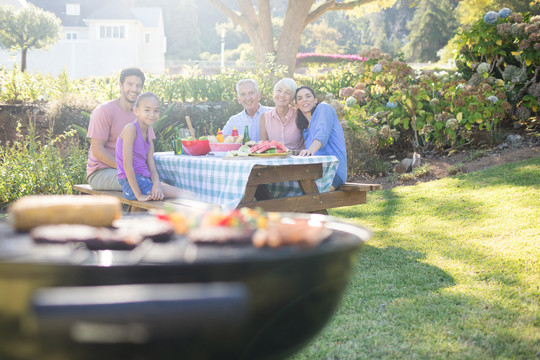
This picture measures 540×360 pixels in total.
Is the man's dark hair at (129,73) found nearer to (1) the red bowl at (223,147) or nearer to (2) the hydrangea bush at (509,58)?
(1) the red bowl at (223,147)

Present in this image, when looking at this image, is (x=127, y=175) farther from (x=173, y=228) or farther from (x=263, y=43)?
(x=263, y=43)

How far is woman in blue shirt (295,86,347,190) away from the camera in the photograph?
453 cm

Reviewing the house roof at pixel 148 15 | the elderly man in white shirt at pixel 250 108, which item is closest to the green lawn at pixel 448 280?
the elderly man in white shirt at pixel 250 108

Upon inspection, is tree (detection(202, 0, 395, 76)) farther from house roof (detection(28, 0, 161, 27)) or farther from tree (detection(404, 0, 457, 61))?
house roof (detection(28, 0, 161, 27))

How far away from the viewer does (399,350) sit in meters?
2.62

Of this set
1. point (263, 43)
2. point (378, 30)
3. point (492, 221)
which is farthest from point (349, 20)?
point (492, 221)

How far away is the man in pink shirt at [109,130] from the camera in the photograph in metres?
4.66

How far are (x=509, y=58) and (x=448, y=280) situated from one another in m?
6.87

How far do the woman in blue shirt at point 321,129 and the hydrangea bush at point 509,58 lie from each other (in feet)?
14.3

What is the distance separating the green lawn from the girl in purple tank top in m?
1.83

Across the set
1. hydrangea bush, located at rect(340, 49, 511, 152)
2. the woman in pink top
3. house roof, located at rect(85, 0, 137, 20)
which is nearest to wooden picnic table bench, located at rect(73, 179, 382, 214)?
the woman in pink top

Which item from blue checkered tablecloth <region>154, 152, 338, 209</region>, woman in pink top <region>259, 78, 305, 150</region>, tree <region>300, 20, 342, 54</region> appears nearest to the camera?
blue checkered tablecloth <region>154, 152, 338, 209</region>

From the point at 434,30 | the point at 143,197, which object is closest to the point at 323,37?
the point at 434,30

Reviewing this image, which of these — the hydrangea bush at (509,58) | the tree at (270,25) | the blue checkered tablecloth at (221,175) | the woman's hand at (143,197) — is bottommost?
the woman's hand at (143,197)
